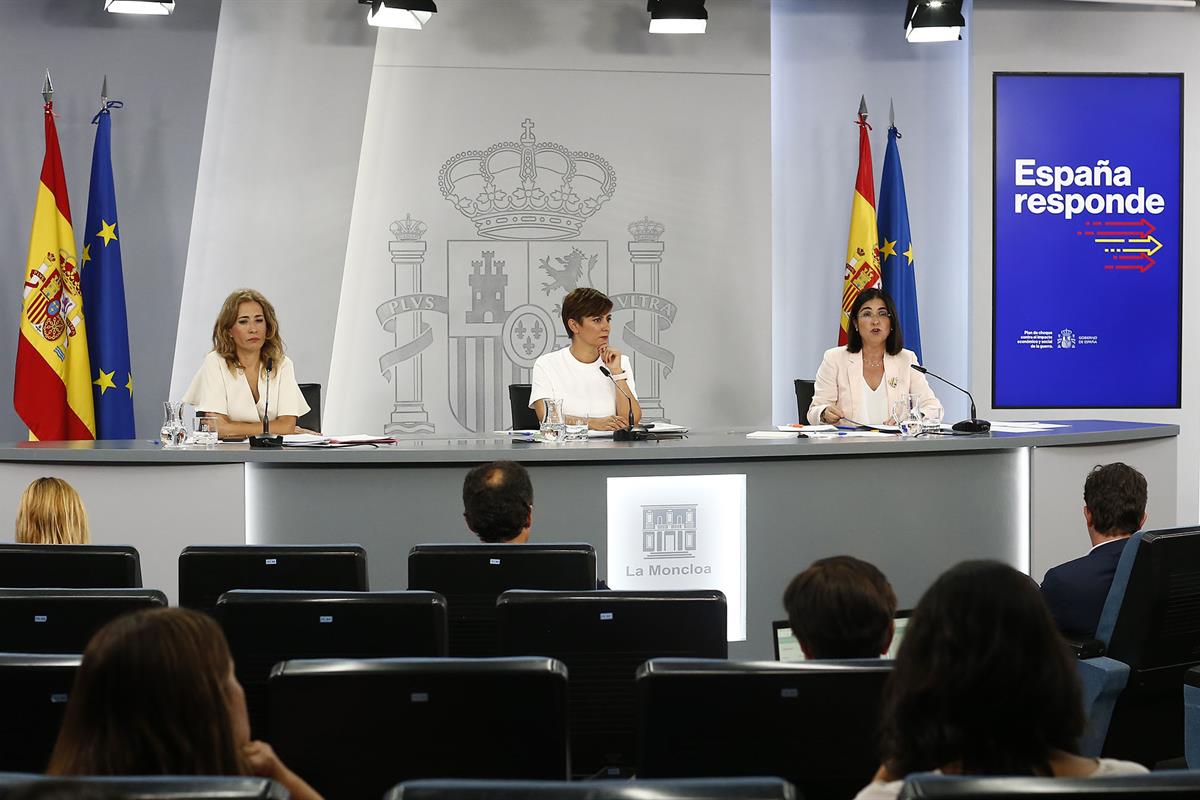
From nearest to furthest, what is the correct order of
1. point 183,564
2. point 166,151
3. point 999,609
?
1. point 999,609
2. point 183,564
3. point 166,151

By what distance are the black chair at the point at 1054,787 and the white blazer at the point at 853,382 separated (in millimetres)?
4106

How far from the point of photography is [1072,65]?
23.8 ft

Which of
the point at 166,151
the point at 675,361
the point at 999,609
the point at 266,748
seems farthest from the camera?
the point at 675,361

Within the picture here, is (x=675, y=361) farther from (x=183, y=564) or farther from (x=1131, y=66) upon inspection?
(x=183, y=564)

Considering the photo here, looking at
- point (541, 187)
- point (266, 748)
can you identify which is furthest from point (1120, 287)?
point (266, 748)

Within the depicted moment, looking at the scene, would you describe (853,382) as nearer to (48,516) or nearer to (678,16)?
(678,16)

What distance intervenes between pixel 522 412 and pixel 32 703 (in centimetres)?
355

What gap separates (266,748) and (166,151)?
579 centimetres

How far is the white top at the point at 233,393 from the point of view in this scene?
4.79 metres

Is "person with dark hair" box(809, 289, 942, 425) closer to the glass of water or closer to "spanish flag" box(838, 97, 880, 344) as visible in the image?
the glass of water

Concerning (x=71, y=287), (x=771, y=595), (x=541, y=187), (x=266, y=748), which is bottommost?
(x=771, y=595)

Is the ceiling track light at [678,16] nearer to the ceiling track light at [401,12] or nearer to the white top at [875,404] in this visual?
the ceiling track light at [401,12]

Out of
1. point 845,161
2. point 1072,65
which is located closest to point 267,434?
point 845,161

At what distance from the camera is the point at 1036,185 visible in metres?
7.23
